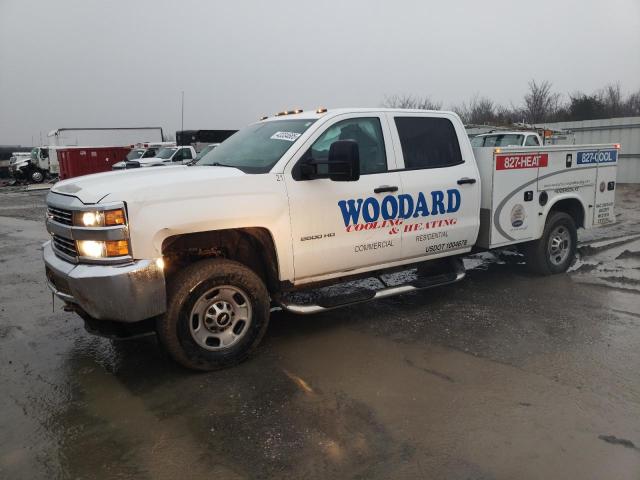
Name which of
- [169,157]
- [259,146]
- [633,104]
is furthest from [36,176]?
[633,104]

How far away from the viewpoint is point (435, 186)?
5.00 m

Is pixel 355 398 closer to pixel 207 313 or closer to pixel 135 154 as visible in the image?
pixel 207 313

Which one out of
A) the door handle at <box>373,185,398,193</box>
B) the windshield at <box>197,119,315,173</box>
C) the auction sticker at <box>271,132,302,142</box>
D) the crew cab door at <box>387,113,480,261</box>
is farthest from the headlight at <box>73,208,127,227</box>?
the crew cab door at <box>387,113,480,261</box>

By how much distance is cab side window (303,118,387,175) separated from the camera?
4508 millimetres

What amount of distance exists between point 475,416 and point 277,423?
1273mm

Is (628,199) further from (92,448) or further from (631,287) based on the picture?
(92,448)

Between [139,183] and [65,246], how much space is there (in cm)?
78

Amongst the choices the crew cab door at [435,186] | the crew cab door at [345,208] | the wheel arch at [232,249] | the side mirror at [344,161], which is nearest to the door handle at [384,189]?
the crew cab door at [345,208]

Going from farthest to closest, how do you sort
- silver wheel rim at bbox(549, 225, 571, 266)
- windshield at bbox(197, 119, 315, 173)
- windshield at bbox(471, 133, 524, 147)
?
windshield at bbox(471, 133, 524, 147) → silver wheel rim at bbox(549, 225, 571, 266) → windshield at bbox(197, 119, 315, 173)

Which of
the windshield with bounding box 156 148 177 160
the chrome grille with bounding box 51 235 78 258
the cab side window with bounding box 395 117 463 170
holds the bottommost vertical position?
the chrome grille with bounding box 51 235 78 258

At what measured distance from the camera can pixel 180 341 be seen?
12.4 feet

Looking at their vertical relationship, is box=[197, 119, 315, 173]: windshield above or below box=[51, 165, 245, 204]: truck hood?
above

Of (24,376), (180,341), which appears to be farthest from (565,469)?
(24,376)

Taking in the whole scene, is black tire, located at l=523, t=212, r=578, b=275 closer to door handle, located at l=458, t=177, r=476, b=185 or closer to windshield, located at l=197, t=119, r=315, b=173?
door handle, located at l=458, t=177, r=476, b=185
